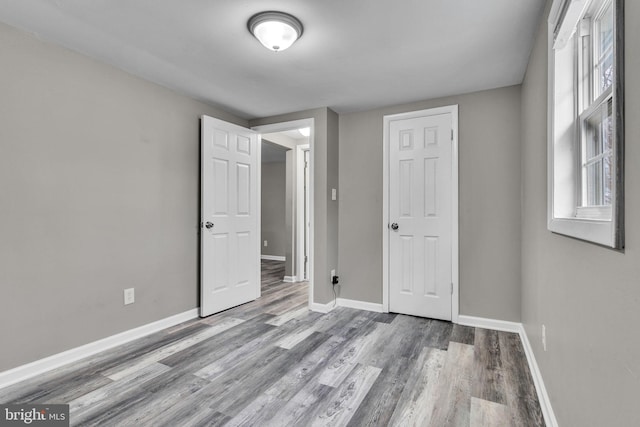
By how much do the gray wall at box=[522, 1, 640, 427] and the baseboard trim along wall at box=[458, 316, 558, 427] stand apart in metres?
0.07

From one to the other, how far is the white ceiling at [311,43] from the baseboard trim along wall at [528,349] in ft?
6.89

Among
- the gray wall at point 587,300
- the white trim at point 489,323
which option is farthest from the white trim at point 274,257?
the gray wall at point 587,300

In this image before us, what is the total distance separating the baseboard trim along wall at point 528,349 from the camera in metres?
1.60

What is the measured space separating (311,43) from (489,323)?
2805mm

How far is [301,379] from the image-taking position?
2.05 meters

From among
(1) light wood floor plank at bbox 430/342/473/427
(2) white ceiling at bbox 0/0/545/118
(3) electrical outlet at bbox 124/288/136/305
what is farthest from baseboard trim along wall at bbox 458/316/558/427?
(3) electrical outlet at bbox 124/288/136/305

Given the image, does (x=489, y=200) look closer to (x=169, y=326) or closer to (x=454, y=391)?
(x=454, y=391)

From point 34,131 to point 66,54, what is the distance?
0.61m

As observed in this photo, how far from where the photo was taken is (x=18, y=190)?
6.64ft

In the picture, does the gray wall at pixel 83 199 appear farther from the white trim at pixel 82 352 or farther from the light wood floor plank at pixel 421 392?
the light wood floor plank at pixel 421 392

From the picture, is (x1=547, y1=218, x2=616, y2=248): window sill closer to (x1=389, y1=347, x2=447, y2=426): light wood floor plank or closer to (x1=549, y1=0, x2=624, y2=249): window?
(x1=549, y1=0, x2=624, y2=249): window

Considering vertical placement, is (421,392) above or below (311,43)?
below

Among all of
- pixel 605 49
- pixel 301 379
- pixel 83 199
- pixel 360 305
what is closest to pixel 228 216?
pixel 83 199

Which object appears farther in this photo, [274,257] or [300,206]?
[274,257]
